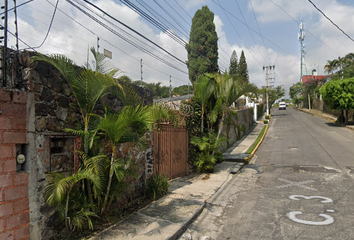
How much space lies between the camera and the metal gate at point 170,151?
7273mm

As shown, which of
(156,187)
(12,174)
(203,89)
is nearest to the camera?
(12,174)

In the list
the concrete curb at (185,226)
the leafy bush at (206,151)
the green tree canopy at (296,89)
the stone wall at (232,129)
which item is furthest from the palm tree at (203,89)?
the green tree canopy at (296,89)

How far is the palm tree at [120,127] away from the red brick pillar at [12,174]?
1.08 metres

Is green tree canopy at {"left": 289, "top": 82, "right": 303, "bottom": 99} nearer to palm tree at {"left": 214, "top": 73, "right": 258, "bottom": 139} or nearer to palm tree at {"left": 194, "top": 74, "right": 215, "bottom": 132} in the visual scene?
palm tree at {"left": 214, "top": 73, "right": 258, "bottom": 139}

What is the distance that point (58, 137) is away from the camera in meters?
3.99

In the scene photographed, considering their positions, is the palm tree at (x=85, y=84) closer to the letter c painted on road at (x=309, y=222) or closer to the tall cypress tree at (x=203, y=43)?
the letter c painted on road at (x=309, y=222)

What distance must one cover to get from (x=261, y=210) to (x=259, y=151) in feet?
31.9

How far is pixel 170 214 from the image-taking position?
5.18 meters

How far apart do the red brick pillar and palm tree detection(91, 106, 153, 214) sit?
1.08 m

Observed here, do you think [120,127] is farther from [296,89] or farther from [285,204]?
[296,89]

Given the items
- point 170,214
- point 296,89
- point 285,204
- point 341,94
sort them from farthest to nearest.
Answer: point 296,89, point 341,94, point 285,204, point 170,214

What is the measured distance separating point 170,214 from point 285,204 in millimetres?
2835

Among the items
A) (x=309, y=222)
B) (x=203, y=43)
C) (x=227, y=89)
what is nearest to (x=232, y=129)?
(x=227, y=89)

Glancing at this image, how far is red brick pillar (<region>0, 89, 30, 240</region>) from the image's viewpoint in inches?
129
